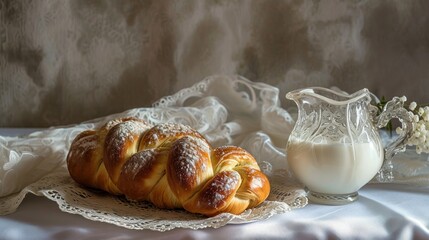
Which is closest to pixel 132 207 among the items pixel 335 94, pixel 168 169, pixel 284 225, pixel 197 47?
pixel 168 169

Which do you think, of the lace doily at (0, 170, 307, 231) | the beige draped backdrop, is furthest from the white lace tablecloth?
the beige draped backdrop

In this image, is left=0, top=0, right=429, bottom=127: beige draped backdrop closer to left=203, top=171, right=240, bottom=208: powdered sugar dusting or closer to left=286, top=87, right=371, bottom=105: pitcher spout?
left=286, top=87, right=371, bottom=105: pitcher spout

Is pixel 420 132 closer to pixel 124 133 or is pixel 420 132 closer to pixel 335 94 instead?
pixel 335 94

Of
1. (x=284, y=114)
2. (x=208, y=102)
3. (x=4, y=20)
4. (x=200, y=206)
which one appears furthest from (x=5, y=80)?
→ (x=200, y=206)

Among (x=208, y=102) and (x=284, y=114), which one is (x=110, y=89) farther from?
(x=284, y=114)

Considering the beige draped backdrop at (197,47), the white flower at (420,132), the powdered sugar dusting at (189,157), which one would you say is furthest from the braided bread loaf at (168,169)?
the beige draped backdrop at (197,47)
